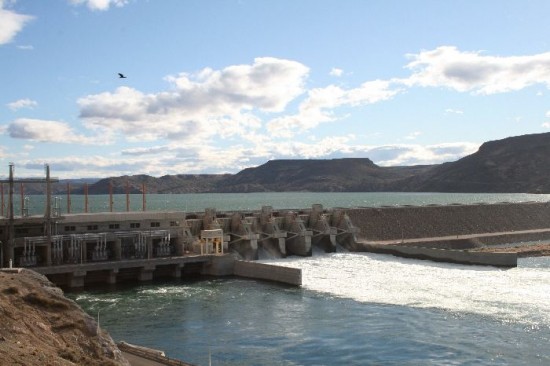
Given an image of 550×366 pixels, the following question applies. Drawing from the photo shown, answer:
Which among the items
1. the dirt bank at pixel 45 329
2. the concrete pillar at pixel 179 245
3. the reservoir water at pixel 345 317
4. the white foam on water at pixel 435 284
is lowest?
the reservoir water at pixel 345 317

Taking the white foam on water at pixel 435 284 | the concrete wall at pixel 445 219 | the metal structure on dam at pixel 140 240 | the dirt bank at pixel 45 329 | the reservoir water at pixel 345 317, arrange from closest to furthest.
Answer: the dirt bank at pixel 45 329 → the reservoir water at pixel 345 317 → the white foam on water at pixel 435 284 → the metal structure on dam at pixel 140 240 → the concrete wall at pixel 445 219

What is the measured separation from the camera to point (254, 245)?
175ft

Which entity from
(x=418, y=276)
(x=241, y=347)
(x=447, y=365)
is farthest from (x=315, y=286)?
(x=447, y=365)

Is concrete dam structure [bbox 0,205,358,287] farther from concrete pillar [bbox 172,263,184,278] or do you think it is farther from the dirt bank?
the dirt bank

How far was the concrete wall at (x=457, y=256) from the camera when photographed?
50469 mm

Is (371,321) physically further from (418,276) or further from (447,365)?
(418,276)

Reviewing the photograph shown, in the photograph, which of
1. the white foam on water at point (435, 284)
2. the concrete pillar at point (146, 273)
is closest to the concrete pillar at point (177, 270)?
the concrete pillar at point (146, 273)

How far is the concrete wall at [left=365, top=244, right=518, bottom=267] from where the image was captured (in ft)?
166

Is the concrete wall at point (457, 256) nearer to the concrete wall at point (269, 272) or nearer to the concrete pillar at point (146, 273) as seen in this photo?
the concrete wall at point (269, 272)

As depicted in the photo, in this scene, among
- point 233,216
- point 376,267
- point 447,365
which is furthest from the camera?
point 233,216

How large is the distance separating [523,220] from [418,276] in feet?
141

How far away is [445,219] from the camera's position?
7544cm

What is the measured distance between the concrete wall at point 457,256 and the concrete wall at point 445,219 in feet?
31.9

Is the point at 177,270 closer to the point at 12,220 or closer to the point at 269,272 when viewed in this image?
the point at 269,272
